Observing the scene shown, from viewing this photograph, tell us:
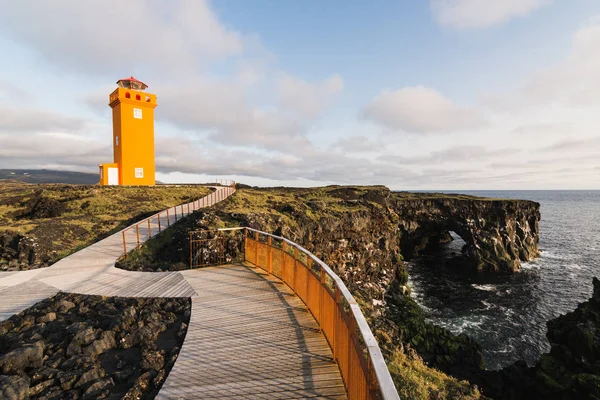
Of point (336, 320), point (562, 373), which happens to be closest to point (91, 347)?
point (336, 320)

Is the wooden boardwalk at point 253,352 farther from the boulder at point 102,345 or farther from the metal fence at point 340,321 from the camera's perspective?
the boulder at point 102,345

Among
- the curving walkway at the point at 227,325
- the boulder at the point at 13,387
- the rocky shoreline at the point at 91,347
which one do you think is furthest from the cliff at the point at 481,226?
the boulder at the point at 13,387

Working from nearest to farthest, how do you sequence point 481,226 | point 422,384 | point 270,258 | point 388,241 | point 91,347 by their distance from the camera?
point 91,347 → point 422,384 → point 270,258 → point 388,241 → point 481,226

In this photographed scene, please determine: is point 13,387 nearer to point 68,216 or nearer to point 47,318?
point 47,318

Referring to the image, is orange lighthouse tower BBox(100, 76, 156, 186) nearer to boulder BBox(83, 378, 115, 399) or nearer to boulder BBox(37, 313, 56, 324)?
boulder BBox(37, 313, 56, 324)

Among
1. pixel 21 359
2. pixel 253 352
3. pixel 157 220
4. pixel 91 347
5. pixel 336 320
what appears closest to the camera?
pixel 336 320

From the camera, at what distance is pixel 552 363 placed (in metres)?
16.3

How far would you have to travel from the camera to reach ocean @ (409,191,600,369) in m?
23.6

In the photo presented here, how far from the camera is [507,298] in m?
32.7

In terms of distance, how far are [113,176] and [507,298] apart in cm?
5330

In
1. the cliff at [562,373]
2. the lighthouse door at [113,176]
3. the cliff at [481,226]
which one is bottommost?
the cliff at [562,373]

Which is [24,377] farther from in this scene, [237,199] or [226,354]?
[237,199]

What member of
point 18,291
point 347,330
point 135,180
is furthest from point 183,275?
point 135,180

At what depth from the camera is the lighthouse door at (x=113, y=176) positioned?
39094mm
